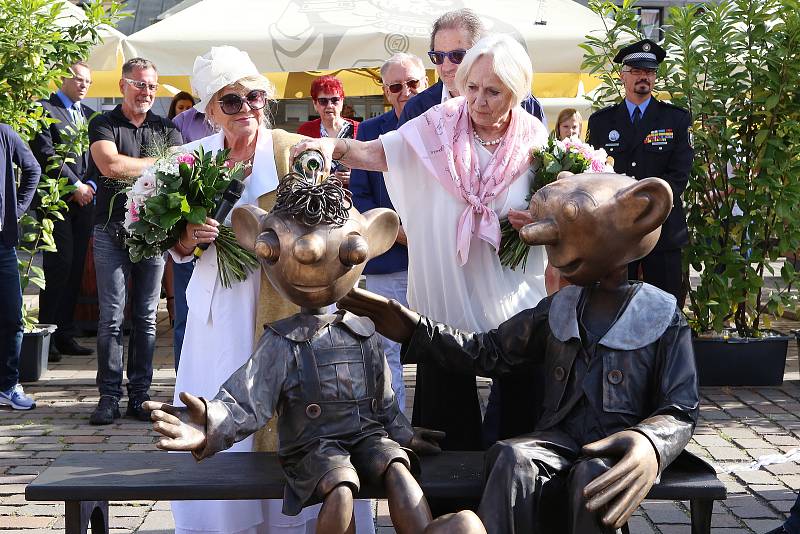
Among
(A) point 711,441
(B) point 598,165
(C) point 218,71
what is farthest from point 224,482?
(A) point 711,441

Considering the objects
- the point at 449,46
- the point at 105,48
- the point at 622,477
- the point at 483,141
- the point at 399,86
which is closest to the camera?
the point at 622,477

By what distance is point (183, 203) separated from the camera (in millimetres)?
3740

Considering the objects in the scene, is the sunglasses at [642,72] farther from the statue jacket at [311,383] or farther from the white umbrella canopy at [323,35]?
the statue jacket at [311,383]

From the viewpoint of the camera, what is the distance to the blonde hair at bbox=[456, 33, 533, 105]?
347 centimetres

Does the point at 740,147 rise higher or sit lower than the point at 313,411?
higher

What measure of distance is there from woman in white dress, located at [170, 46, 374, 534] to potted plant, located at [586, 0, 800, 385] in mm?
4169

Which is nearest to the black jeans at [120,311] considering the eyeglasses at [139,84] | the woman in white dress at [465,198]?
the eyeglasses at [139,84]

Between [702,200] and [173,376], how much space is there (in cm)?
407

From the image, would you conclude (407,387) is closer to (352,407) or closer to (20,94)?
(20,94)

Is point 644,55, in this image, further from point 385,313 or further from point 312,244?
point 312,244

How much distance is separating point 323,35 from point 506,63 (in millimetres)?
4979

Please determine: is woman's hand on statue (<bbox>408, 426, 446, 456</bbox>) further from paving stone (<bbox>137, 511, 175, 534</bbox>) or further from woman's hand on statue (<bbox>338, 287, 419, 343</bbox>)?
paving stone (<bbox>137, 511, 175, 534</bbox>)

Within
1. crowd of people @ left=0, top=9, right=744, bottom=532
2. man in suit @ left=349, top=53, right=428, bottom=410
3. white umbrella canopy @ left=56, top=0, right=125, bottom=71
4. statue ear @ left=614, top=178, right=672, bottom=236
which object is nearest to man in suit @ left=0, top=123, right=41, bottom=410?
white umbrella canopy @ left=56, top=0, right=125, bottom=71

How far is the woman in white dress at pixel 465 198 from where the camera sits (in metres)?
3.57
